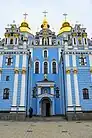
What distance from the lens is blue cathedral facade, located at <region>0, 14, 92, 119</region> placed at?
73.8 feet

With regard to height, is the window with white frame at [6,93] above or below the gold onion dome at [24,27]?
below

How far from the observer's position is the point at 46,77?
101 feet

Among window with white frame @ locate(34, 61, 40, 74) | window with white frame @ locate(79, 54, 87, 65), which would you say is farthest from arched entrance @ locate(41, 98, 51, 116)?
window with white frame @ locate(79, 54, 87, 65)

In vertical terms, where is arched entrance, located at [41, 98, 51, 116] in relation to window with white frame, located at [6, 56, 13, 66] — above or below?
below

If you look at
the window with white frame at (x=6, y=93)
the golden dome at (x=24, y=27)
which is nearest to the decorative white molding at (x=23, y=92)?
the window with white frame at (x=6, y=93)

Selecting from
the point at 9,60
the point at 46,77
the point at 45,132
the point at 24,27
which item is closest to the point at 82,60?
the point at 46,77

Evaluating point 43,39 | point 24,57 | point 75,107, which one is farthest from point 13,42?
point 75,107

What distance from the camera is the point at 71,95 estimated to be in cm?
2278

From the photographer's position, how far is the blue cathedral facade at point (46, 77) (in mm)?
22500

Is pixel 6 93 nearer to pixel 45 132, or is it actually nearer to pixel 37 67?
pixel 37 67

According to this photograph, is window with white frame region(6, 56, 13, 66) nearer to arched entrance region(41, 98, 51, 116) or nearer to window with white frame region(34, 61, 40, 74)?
window with white frame region(34, 61, 40, 74)

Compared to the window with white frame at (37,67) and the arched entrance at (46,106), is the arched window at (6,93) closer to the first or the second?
the arched entrance at (46,106)

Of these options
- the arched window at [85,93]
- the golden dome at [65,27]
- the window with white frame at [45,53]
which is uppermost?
the golden dome at [65,27]

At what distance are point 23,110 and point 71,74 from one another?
26.5 ft
